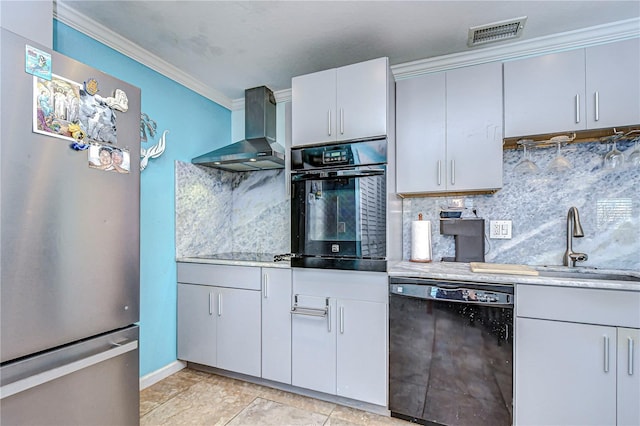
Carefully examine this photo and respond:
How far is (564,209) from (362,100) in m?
1.54

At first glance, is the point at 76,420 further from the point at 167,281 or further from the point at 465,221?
the point at 465,221

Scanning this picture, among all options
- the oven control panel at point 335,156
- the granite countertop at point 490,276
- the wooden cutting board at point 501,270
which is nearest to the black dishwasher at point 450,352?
the granite countertop at point 490,276

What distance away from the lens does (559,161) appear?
80.9 inches

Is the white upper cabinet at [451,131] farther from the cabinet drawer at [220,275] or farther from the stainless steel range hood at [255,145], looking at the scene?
the cabinet drawer at [220,275]

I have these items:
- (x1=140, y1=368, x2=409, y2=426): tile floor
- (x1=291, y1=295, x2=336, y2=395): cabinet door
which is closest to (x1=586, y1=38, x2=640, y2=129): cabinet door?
(x1=291, y1=295, x2=336, y2=395): cabinet door

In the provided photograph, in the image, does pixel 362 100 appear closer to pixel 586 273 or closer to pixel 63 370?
pixel 586 273

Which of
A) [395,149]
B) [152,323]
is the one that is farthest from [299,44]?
[152,323]

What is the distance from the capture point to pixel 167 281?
249 cm

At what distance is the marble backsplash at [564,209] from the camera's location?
1.98m

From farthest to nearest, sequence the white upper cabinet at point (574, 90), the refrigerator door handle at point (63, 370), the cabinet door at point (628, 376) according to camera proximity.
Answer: the white upper cabinet at point (574, 90)
the cabinet door at point (628, 376)
the refrigerator door handle at point (63, 370)

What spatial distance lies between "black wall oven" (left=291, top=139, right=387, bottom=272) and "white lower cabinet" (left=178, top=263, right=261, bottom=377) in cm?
50

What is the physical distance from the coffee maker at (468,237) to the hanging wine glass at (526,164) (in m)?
0.43

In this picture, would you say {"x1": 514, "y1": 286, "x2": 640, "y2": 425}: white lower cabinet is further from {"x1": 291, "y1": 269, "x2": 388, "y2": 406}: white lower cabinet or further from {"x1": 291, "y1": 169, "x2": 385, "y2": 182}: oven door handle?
{"x1": 291, "y1": 169, "x2": 385, "y2": 182}: oven door handle

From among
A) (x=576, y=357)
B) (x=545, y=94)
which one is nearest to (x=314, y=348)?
(x=576, y=357)
